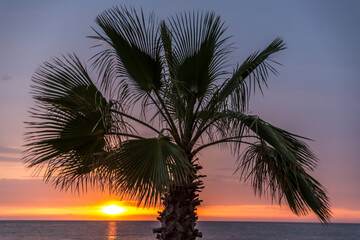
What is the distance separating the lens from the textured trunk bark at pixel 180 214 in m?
7.12

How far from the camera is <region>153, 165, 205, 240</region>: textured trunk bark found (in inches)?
280

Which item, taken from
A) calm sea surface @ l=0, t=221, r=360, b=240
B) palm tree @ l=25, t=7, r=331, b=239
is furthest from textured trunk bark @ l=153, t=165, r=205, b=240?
calm sea surface @ l=0, t=221, r=360, b=240

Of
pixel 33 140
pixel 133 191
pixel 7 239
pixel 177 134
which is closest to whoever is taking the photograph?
pixel 133 191

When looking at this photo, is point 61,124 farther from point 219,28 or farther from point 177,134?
point 219,28

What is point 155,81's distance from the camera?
7648 millimetres

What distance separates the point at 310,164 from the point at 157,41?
3343 millimetres

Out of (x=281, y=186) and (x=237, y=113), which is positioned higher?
(x=237, y=113)

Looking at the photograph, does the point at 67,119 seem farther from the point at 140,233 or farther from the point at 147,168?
the point at 140,233

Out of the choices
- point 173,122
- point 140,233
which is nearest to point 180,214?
point 173,122

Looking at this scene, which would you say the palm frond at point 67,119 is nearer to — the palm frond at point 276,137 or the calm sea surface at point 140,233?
the palm frond at point 276,137

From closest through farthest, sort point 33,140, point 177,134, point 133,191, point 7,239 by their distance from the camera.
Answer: point 133,191 < point 33,140 < point 177,134 < point 7,239

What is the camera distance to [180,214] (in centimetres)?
713

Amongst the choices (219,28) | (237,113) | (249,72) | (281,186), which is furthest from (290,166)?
(219,28)

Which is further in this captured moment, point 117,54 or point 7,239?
point 7,239
